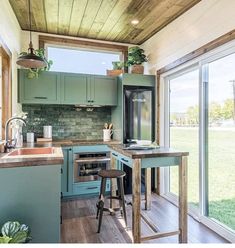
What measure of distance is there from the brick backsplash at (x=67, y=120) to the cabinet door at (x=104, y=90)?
1.27 feet

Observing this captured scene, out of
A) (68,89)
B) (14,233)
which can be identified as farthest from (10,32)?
(14,233)

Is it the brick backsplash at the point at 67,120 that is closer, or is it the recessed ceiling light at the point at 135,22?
the recessed ceiling light at the point at 135,22

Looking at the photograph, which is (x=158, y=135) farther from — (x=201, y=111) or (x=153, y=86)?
(x=201, y=111)

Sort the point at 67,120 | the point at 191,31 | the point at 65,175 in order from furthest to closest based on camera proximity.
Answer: the point at 67,120, the point at 65,175, the point at 191,31

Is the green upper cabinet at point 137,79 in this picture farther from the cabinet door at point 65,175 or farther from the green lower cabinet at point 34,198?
the green lower cabinet at point 34,198

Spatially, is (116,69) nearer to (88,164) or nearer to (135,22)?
(135,22)

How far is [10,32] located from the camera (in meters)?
2.92

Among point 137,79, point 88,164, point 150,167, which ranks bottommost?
point 88,164

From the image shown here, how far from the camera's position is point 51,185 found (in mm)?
1897

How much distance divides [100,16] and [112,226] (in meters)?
2.93

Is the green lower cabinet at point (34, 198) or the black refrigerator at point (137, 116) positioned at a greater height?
the black refrigerator at point (137, 116)

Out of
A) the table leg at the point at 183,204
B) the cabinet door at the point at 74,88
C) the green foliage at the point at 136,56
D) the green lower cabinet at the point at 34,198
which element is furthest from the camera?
the green foliage at the point at 136,56

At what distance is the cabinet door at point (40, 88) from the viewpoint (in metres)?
3.52

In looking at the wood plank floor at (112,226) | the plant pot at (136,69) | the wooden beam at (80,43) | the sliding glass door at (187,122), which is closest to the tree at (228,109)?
the sliding glass door at (187,122)
